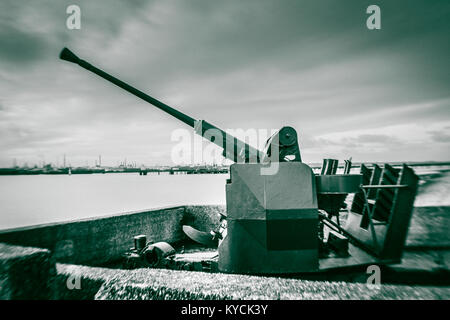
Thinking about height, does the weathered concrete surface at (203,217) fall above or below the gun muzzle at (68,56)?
below

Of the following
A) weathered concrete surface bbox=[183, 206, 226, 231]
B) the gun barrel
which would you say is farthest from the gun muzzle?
weathered concrete surface bbox=[183, 206, 226, 231]

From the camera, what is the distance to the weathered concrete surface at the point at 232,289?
1284mm

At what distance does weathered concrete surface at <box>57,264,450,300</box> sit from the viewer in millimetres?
1284

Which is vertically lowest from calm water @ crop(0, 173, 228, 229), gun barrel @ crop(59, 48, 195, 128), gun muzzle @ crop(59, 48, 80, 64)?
calm water @ crop(0, 173, 228, 229)

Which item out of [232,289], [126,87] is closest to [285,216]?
[232,289]

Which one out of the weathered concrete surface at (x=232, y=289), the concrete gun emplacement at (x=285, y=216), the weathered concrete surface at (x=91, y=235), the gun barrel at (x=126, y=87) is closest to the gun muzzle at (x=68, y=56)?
the gun barrel at (x=126, y=87)

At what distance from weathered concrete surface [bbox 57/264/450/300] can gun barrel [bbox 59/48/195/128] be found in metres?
3.34

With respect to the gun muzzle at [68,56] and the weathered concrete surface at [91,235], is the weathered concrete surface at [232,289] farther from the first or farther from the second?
the gun muzzle at [68,56]

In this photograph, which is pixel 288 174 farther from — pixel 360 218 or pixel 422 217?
pixel 422 217

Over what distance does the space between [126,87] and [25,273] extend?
3840 millimetres

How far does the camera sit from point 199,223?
644 centimetres

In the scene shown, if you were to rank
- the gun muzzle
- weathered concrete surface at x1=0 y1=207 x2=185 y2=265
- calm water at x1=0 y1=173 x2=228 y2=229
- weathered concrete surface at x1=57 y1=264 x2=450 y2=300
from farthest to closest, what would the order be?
calm water at x1=0 y1=173 x2=228 y2=229
the gun muzzle
weathered concrete surface at x1=0 y1=207 x2=185 y2=265
weathered concrete surface at x1=57 y1=264 x2=450 y2=300

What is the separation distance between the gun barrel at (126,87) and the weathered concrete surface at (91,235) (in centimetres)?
222

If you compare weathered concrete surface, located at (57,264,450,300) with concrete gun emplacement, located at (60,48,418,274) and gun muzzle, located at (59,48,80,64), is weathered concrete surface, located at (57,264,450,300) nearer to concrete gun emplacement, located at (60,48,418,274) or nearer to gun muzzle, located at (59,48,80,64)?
concrete gun emplacement, located at (60,48,418,274)
